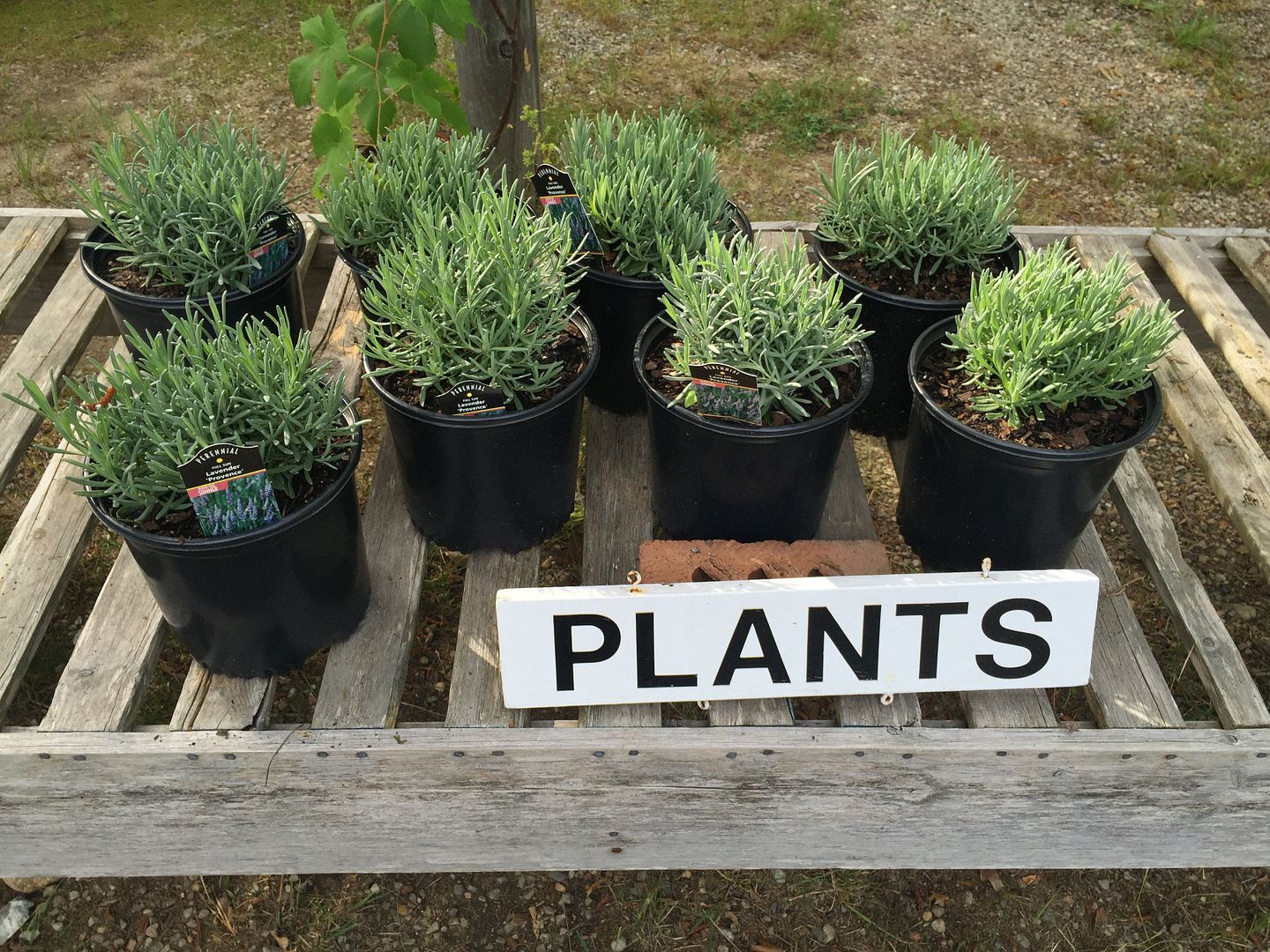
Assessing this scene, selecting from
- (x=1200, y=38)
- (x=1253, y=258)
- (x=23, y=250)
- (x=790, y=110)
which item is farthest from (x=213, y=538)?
(x=1200, y=38)

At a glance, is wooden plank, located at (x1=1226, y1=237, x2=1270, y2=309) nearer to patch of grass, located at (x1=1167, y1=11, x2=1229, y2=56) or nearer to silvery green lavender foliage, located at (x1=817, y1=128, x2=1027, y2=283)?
silvery green lavender foliage, located at (x1=817, y1=128, x2=1027, y2=283)

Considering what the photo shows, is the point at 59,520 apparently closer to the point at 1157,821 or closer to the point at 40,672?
the point at 40,672

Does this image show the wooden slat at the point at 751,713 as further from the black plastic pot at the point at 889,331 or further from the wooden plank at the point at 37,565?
the wooden plank at the point at 37,565

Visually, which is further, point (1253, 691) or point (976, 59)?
point (976, 59)

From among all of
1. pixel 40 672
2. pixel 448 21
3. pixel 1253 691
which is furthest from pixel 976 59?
pixel 40 672

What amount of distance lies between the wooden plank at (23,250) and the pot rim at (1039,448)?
1971 millimetres

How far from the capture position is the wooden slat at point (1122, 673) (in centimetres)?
156

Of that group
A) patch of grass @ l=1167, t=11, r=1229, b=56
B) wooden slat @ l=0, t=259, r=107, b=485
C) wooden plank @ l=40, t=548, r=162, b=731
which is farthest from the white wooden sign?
patch of grass @ l=1167, t=11, r=1229, b=56

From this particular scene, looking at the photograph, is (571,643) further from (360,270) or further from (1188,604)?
(1188,604)

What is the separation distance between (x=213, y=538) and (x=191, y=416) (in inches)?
6.7

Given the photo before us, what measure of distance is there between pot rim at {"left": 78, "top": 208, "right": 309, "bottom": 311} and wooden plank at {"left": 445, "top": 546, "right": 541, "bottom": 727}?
634 millimetres

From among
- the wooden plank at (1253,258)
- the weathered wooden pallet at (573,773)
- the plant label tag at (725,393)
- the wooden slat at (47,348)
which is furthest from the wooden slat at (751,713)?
the wooden plank at (1253,258)

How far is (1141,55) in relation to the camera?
4453 mm

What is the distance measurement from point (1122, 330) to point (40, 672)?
87.4 inches
